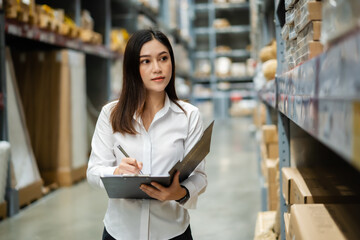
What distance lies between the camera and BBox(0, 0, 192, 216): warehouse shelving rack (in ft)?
11.0

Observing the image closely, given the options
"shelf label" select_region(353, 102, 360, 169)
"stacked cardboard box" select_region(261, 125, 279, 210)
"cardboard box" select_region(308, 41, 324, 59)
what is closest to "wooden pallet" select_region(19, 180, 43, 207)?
"stacked cardboard box" select_region(261, 125, 279, 210)

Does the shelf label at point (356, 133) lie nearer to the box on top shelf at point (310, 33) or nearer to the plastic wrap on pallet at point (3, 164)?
the box on top shelf at point (310, 33)

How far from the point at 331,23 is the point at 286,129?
1.27 metres

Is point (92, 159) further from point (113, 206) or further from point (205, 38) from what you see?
point (205, 38)

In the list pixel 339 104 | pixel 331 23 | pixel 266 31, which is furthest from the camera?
pixel 266 31

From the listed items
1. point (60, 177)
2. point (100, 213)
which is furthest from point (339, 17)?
point (60, 177)

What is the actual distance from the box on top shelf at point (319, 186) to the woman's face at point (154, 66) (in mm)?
606

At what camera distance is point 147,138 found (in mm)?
1568

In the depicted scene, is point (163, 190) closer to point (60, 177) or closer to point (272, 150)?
point (272, 150)

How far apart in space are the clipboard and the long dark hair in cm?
22

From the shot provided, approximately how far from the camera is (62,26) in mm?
4297

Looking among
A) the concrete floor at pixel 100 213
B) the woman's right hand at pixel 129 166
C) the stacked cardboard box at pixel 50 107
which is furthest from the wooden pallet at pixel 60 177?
the woman's right hand at pixel 129 166

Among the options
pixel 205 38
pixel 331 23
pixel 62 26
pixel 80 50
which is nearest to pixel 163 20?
pixel 80 50

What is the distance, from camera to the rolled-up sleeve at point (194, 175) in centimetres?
149
